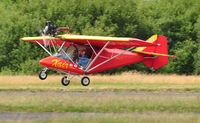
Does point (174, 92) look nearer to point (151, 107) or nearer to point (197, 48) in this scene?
point (151, 107)

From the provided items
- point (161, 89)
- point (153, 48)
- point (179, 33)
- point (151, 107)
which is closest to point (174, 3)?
point (179, 33)

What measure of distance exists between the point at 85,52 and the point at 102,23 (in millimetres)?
20041

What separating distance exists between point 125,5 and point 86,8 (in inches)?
171

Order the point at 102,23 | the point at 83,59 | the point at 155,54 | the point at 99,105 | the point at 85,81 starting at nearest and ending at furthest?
the point at 99,105, the point at 85,81, the point at 83,59, the point at 155,54, the point at 102,23

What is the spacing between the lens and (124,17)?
59.5 metres

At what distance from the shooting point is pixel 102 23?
56688 millimetres

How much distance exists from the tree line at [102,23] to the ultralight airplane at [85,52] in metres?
15.5

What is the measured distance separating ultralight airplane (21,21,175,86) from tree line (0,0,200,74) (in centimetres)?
1552

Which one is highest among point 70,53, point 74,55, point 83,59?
point 70,53

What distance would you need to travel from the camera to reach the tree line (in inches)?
2162

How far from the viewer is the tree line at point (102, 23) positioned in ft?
180

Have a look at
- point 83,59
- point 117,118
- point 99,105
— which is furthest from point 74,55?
point 117,118

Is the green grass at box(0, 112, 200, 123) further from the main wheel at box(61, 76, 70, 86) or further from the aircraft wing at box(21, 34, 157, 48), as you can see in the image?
the aircraft wing at box(21, 34, 157, 48)

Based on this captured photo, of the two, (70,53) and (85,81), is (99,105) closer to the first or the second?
(85,81)
